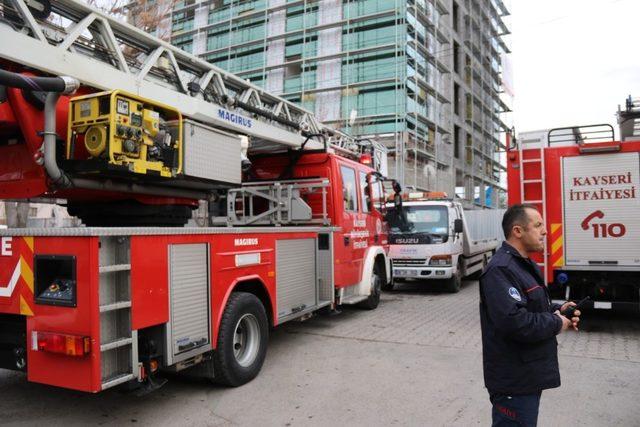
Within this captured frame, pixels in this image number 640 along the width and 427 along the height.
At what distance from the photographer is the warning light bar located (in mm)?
3490

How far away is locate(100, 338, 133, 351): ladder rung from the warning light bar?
0.32 feet

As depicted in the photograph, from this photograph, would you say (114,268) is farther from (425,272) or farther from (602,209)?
(425,272)

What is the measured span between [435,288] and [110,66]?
10.4 m

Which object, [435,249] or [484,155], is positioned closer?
[435,249]

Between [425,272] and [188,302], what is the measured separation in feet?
27.6

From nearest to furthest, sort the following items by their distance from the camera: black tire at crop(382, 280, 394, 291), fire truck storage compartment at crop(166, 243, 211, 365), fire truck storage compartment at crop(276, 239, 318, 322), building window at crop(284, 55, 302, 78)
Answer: fire truck storage compartment at crop(166, 243, 211, 365) → fire truck storage compartment at crop(276, 239, 318, 322) → black tire at crop(382, 280, 394, 291) → building window at crop(284, 55, 302, 78)

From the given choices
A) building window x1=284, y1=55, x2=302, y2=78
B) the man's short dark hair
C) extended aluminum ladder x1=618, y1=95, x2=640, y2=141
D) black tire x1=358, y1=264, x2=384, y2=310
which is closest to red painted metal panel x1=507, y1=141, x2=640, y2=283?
extended aluminum ladder x1=618, y1=95, x2=640, y2=141

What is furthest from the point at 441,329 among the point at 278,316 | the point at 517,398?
the point at 517,398

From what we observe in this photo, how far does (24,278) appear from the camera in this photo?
3850 millimetres

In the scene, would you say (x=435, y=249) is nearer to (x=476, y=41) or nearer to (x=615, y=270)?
(x=615, y=270)

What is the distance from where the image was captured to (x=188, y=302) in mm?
4355

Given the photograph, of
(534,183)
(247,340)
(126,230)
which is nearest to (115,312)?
(126,230)

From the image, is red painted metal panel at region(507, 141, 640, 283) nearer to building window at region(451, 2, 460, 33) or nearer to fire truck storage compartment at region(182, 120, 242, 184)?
fire truck storage compartment at region(182, 120, 242, 184)

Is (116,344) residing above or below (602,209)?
below
